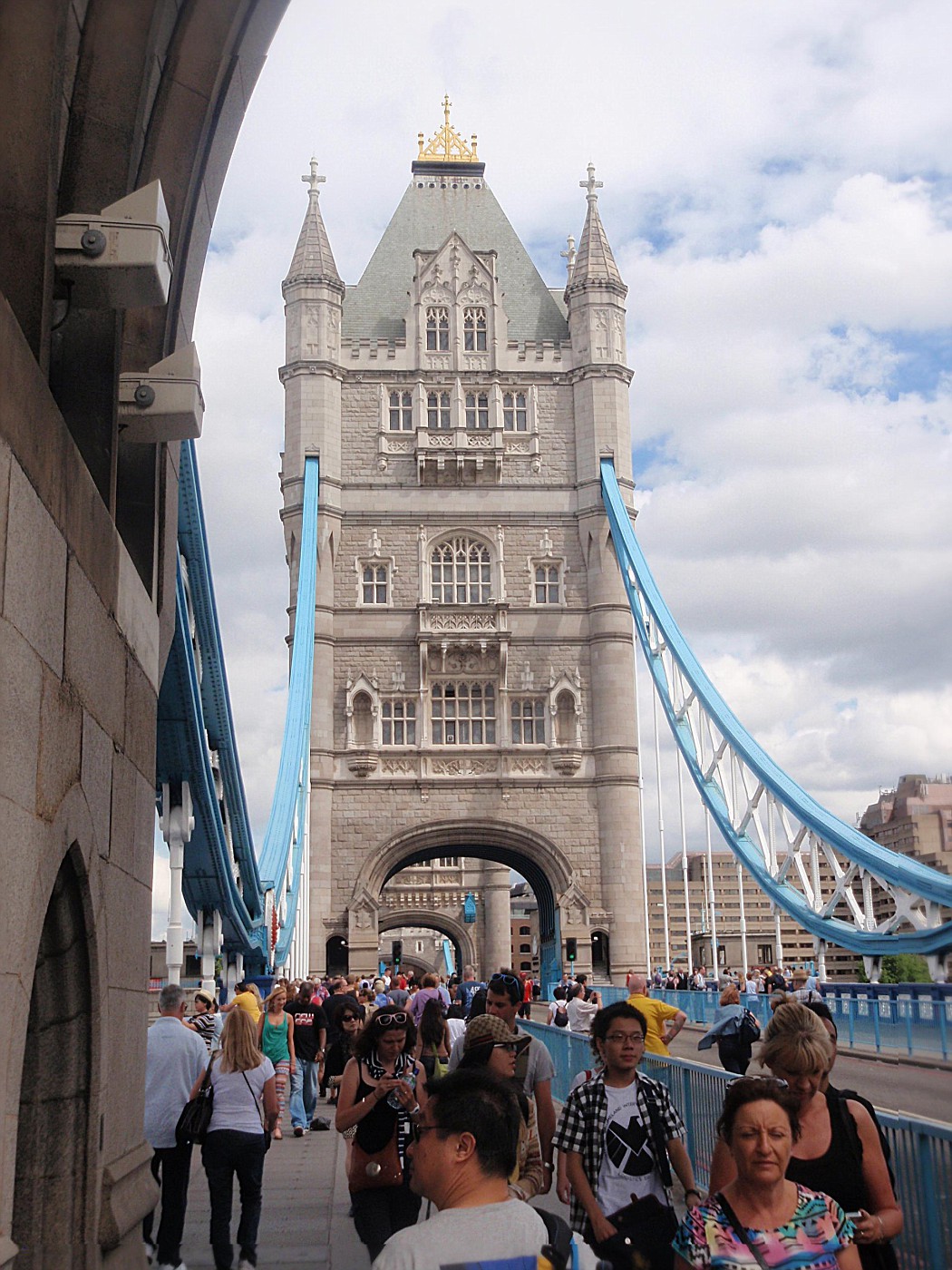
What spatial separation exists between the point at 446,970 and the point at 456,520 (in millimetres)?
41128

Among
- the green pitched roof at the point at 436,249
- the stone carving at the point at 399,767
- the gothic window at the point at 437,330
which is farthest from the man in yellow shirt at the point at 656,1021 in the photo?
the green pitched roof at the point at 436,249

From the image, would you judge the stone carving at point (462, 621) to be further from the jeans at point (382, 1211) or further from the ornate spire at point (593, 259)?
the jeans at point (382, 1211)

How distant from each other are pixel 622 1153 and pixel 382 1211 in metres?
1.12

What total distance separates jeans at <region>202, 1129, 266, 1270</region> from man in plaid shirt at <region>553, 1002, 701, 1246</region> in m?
2.15

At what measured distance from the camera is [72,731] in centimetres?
461

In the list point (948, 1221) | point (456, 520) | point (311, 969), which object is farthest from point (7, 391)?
point (456, 520)

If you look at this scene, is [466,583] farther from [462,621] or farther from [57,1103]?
[57,1103]

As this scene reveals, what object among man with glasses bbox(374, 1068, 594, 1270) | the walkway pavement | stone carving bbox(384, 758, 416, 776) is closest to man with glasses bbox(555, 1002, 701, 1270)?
man with glasses bbox(374, 1068, 594, 1270)

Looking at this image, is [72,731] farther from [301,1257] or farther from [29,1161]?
[301,1257]

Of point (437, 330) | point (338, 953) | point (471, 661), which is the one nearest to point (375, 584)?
point (471, 661)

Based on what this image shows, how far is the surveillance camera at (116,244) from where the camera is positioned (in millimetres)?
5074

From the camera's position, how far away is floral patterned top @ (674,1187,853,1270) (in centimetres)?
339

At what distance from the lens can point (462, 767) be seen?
3481cm

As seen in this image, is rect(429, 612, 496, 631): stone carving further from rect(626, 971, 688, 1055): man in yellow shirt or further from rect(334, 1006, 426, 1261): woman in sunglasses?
rect(334, 1006, 426, 1261): woman in sunglasses
